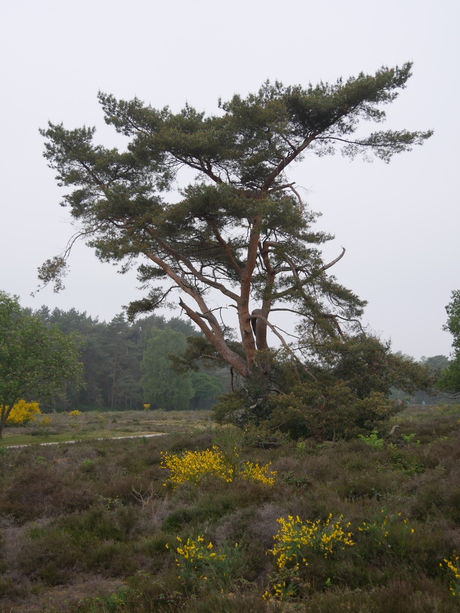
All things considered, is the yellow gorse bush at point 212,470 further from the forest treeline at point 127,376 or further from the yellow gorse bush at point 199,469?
the forest treeline at point 127,376

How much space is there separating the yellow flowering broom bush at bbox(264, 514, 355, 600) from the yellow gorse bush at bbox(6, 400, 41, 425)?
25213 mm

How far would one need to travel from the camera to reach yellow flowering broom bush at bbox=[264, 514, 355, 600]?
15.2 ft

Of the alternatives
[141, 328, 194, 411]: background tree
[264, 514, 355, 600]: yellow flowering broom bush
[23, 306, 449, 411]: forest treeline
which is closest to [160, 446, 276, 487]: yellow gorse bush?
[264, 514, 355, 600]: yellow flowering broom bush

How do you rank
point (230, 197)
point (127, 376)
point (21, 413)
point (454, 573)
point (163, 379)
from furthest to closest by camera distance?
point (127, 376) → point (163, 379) → point (21, 413) → point (230, 197) → point (454, 573)

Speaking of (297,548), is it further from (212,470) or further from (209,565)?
(212,470)

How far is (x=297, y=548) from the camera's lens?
4.91 metres

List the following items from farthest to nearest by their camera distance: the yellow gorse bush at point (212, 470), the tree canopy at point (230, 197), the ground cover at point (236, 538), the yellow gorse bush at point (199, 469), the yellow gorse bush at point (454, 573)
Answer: the tree canopy at point (230, 197) < the yellow gorse bush at point (199, 469) < the yellow gorse bush at point (212, 470) < the ground cover at point (236, 538) < the yellow gorse bush at point (454, 573)

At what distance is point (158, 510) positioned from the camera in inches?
287

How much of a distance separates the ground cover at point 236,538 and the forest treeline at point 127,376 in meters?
54.3

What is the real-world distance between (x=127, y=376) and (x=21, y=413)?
47199mm

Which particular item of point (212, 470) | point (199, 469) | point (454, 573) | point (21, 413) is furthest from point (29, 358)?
point (454, 573)

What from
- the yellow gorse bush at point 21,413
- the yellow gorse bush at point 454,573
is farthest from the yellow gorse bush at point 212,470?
the yellow gorse bush at point 21,413

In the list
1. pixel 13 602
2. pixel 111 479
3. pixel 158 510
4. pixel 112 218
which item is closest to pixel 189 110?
pixel 112 218

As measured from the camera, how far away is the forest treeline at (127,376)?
67438mm
